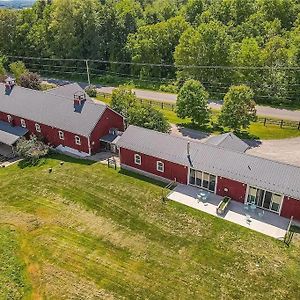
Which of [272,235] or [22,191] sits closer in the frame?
[272,235]

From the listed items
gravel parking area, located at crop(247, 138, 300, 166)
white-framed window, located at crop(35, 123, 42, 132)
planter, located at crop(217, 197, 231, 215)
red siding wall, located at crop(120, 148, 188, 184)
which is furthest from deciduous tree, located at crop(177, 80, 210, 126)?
white-framed window, located at crop(35, 123, 42, 132)

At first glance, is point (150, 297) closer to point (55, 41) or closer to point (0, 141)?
point (0, 141)

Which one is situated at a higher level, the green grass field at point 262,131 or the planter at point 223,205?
the green grass field at point 262,131

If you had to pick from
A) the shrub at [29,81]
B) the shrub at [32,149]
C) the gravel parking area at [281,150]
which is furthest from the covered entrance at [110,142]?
the shrub at [29,81]

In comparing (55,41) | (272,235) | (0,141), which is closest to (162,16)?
(55,41)

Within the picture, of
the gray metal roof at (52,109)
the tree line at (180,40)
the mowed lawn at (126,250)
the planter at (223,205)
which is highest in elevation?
the tree line at (180,40)

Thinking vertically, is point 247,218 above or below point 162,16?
below

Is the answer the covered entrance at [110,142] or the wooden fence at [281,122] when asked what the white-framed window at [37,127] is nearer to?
the covered entrance at [110,142]

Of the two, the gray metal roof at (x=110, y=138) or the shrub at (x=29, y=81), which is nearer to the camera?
the gray metal roof at (x=110, y=138)

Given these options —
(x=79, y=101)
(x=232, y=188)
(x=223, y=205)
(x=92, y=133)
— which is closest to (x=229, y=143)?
(x=232, y=188)
